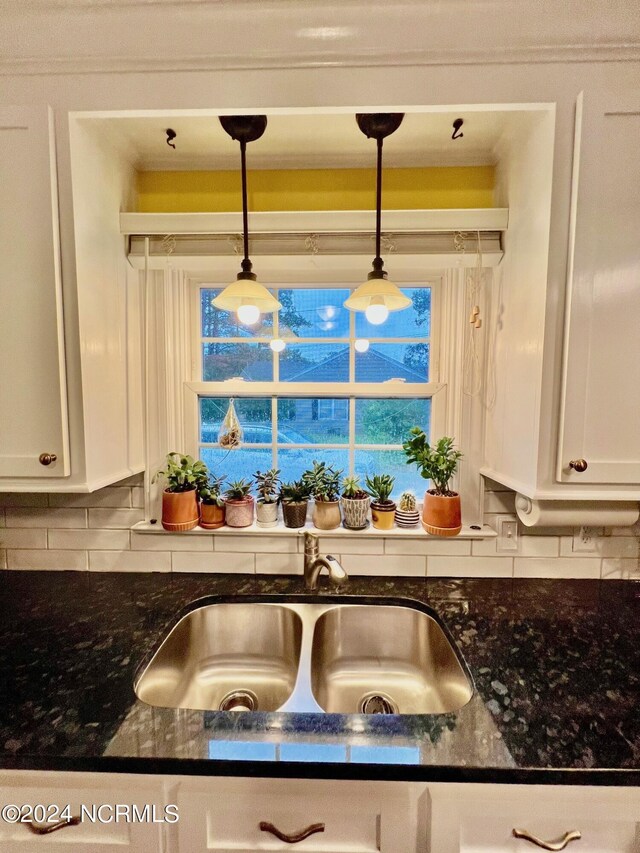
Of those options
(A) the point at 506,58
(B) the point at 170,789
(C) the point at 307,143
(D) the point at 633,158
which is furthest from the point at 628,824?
(C) the point at 307,143

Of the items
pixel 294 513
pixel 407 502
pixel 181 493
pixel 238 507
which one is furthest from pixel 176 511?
pixel 407 502

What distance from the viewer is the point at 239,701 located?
108cm

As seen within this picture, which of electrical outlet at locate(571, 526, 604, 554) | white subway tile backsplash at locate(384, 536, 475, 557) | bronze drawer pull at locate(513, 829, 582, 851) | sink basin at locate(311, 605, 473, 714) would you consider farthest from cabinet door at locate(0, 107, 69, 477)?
electrical outlet at locate(571, 526, 604, 554)

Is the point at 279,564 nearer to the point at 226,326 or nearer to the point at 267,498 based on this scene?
the point at 267,498

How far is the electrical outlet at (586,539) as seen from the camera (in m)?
1.29

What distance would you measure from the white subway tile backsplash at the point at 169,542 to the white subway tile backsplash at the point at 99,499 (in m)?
0.12

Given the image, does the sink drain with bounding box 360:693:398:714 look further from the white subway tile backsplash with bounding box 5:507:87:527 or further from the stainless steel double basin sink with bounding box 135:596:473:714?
the white subway tile backsplash with bounding box 5:507:87:527

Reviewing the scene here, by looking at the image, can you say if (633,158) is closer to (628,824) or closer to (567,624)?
(567,624)

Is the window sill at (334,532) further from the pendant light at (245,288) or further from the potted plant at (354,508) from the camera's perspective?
the pendant light at (245,288)

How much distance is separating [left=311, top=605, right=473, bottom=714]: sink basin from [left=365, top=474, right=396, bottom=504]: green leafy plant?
362 mm

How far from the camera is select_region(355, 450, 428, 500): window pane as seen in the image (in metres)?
1.49

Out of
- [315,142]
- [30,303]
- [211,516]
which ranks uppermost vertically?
[315,142]

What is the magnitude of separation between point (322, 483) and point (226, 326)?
735 millimetres

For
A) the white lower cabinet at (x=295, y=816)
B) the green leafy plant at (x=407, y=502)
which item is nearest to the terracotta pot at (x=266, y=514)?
the green leafy plant at (x=407, y=502)
